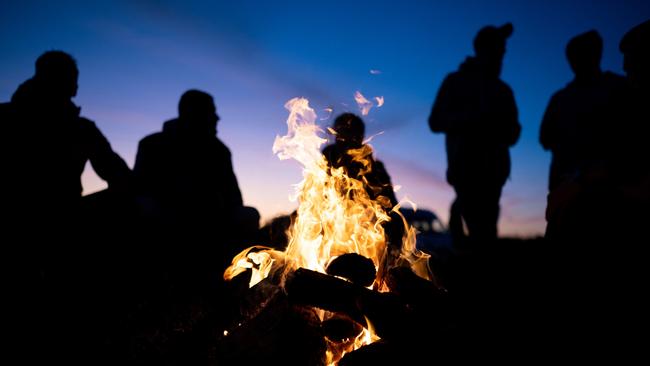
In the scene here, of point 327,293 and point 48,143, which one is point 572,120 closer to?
point 327,293

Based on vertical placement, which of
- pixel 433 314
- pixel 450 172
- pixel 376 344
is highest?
pixel 450 172

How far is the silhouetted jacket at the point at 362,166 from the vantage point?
6031 millimetres

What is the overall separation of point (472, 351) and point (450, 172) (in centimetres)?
444

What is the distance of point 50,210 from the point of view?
440cm

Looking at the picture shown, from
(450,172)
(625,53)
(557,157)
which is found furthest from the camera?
(450,172)

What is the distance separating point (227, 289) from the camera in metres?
4.02

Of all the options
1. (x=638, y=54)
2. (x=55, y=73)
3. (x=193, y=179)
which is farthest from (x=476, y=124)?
(x=55, y=73)

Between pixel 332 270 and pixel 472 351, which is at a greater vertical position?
pixel 332 270

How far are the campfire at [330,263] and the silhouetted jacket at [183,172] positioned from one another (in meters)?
2.12

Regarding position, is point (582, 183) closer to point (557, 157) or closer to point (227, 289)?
point (557, 157)

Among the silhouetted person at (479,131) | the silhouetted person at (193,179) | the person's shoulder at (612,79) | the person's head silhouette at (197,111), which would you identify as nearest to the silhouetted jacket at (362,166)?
the silhouetted person at (479,131)

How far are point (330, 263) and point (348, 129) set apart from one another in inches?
118

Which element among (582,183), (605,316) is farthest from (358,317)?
(582,183)

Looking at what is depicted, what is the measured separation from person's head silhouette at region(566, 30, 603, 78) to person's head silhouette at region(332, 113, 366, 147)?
3.59 metres
